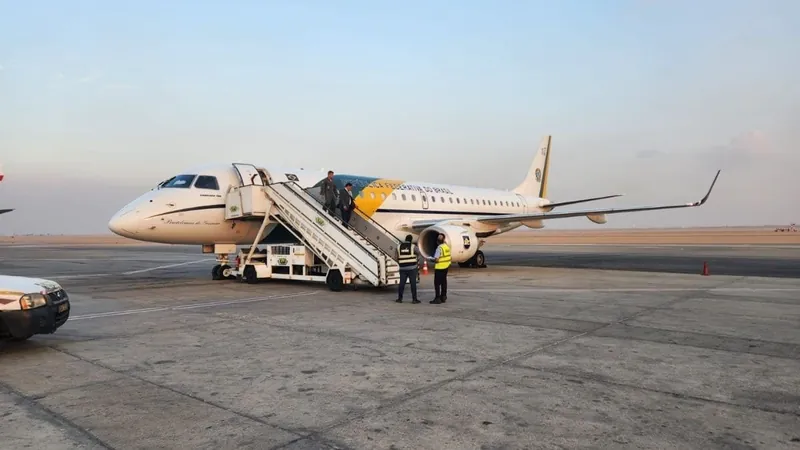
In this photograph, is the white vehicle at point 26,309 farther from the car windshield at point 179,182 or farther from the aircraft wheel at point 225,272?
the aircraft wheel at point 225,272

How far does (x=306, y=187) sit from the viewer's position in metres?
17.3

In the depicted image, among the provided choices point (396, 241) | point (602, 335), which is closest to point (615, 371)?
point (602, 335)

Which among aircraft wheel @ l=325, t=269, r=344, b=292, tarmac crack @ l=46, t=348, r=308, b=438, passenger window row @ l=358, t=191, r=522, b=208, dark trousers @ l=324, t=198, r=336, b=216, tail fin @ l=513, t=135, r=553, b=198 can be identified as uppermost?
tail fin @ l=513, t=135, r=553, b=198

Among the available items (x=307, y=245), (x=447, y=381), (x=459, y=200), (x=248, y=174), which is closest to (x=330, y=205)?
(x=307, y=245)

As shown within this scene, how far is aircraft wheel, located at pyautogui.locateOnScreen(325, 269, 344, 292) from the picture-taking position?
534 inches

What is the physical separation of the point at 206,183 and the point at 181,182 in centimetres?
68

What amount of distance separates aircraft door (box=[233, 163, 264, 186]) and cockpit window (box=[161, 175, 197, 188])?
4.29 ft

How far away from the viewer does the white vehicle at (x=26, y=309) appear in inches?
255

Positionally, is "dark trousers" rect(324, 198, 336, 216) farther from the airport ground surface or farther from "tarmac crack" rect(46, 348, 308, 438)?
"tarmac crack" rect(46, 348, 308, 438)

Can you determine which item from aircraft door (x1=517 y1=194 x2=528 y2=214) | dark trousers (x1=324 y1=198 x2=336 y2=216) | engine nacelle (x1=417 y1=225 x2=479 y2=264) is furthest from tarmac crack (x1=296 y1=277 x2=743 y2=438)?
aircraft door (x1=517 y1=194 x2=528 y2=214)

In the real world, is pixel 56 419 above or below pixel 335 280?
below

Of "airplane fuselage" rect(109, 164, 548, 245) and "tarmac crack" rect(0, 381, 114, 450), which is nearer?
"tarmac crack" rect(0, 381, 114, 450)

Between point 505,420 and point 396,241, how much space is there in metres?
11.2

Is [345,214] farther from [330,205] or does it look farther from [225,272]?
[225,272]
